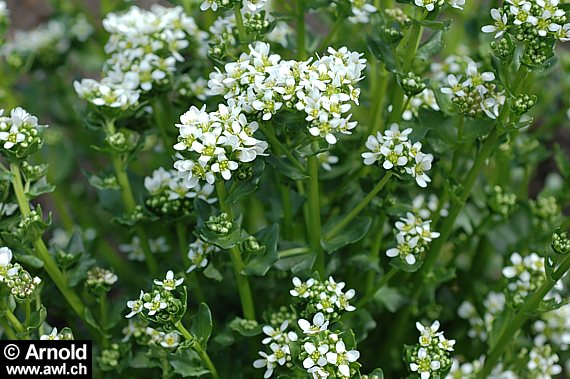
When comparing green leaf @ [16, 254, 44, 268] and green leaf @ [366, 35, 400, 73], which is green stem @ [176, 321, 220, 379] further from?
green leaf @ [366, 35, 400, 73]

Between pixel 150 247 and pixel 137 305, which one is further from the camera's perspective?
pixel 150 247

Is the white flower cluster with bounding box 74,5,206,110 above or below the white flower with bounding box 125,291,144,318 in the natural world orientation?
above

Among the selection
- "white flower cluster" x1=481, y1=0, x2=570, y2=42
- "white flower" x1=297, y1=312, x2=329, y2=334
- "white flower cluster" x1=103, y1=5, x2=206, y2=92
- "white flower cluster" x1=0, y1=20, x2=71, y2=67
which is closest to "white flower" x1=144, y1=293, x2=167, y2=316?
"white flower" x1=297, y1=312, x2=329, y2=334

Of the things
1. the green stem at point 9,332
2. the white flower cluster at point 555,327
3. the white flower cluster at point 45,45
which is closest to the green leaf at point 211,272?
the green stem at point 9,332

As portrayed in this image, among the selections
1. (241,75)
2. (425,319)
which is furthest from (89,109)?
(425,319)

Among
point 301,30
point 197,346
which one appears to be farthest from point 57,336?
point 301,30

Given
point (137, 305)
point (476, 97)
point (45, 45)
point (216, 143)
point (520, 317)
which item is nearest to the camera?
point (216, 143)

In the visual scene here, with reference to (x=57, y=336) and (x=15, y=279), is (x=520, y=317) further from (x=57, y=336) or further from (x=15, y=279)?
(x=15, y=279)
